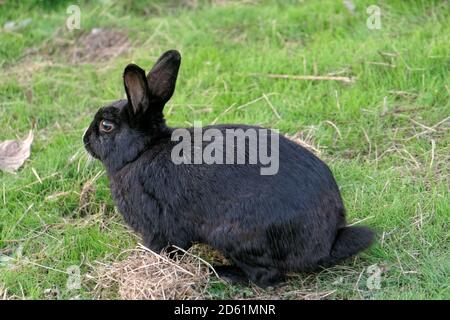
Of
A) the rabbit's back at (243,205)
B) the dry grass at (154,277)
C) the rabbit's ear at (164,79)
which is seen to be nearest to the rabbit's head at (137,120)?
the rabbit's ear at (164,79)

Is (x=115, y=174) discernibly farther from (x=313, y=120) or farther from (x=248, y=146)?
(x=313, y=120)

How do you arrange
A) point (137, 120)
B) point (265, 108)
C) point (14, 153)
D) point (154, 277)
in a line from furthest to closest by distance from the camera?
1. point (265, 108)
2. point (14, 153)
3. point (137, 120)
4. point (154, 277)

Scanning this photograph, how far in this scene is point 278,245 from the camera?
4.04 metres

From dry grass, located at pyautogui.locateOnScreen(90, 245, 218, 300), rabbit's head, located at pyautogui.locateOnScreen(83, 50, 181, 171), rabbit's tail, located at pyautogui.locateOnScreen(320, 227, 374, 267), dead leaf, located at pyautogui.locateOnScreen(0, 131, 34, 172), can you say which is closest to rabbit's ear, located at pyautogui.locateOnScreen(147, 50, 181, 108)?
rabbit's head, located at pyautogui.locateOnScreen(83, 50, 181, 171)

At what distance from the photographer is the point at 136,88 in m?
4.20

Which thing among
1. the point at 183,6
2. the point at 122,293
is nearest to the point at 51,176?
the point at 122,293

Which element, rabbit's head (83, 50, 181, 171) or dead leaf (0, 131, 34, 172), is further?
dead leaf (0, 131, 34, 172)

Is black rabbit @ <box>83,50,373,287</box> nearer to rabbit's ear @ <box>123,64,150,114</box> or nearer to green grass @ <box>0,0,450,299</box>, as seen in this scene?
rabbit's ear @ <box>123,64,150,114</box>

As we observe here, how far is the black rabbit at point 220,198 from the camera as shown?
4.02 meters

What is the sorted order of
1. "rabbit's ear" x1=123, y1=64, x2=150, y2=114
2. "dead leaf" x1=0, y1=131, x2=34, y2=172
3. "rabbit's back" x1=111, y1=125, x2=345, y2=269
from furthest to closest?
1. "dead leaf" x1=0, y1=131, x2=34, y2=172
2. "rabbit's ear" x1=123, y1=64, x2=150, y2=114
3. "rabbit's back" x1=111, y1=125, x2=345, y2=269

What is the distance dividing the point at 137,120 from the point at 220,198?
65 centimetres

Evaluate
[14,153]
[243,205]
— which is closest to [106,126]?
[243,205]

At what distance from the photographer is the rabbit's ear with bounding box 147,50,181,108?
434 centimetres

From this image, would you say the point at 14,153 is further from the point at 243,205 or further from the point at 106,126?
the point at 243,205
